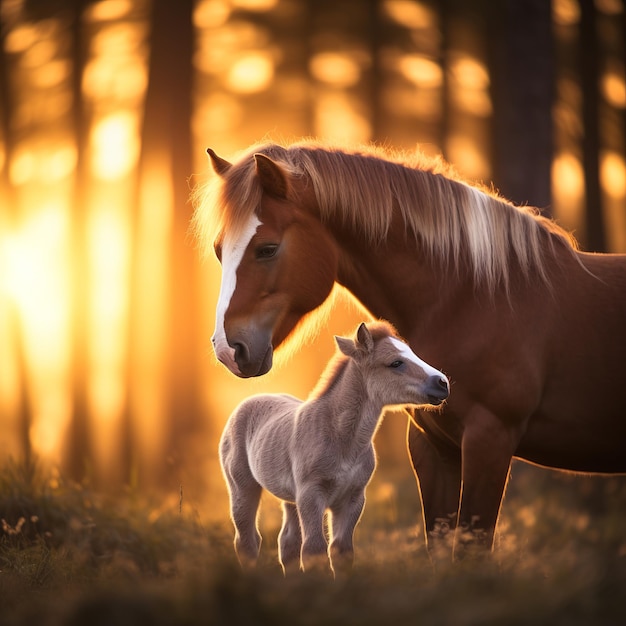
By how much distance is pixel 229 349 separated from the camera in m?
4.05

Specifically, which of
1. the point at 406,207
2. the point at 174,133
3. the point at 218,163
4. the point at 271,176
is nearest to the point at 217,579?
the point at 271,176

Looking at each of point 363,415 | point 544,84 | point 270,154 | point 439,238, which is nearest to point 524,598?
point 363,415

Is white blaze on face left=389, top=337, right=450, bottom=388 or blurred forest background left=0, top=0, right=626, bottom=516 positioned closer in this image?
white blaze on face left=389, top=337, right=450, bottom=388

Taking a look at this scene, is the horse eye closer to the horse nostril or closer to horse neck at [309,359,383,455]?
the horse nostril

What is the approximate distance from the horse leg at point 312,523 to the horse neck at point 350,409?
302mm

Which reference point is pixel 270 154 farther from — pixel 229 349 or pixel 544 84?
pixel 544 84

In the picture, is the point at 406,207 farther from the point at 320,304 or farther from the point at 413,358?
the point at 413,358

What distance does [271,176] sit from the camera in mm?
4219

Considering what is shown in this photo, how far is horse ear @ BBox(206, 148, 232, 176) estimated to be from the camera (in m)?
4.55

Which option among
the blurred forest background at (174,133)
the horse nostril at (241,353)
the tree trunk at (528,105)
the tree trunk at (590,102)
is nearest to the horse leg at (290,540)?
the horse nostril at (241,353)

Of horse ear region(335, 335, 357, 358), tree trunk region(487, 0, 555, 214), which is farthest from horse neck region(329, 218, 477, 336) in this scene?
tree trunk region(487, 0, 555, 214)

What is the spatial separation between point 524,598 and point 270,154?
2.50 m

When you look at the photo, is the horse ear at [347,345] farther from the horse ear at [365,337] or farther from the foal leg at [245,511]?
the foal leg at [245,511]

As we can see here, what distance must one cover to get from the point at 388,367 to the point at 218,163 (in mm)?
1423
